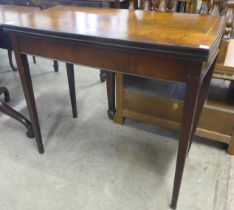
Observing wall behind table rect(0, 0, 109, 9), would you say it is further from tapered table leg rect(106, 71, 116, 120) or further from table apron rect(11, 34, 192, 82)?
table apron rect(11, 34, 192, 82)

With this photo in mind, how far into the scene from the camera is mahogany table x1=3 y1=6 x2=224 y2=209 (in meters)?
0.73

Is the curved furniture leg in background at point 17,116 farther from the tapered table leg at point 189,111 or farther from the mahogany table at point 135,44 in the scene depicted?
the tapered table leg at point 189,111

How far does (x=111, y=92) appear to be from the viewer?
161cm

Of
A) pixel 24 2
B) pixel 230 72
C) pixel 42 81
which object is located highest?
pixel 24 2

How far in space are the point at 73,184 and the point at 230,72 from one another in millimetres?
943

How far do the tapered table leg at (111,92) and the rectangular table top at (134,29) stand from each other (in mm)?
465

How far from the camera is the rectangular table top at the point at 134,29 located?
28.5 inches

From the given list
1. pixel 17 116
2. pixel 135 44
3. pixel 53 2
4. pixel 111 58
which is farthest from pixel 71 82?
pixel 135 44

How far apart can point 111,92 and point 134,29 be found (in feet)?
2.51

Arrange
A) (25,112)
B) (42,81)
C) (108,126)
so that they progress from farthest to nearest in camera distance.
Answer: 1. (42,81)
2. (25,112)
3. (108,126)

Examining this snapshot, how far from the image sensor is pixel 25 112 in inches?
69.8

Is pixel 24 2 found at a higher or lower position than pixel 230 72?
higher

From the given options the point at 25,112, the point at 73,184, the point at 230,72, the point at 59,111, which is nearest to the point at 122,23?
the point at 230,72

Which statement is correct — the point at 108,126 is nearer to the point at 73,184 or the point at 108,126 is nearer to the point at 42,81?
the point at 73,184
